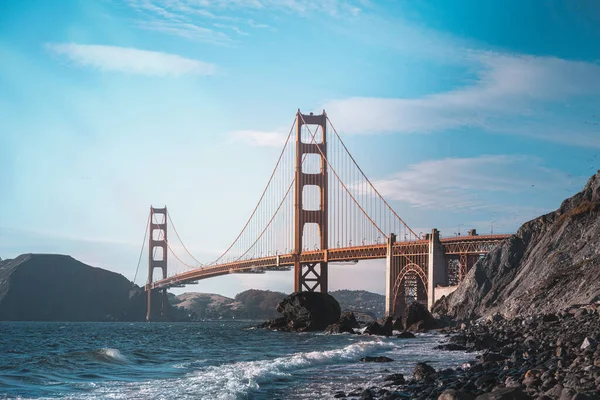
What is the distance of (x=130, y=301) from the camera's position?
172625mm

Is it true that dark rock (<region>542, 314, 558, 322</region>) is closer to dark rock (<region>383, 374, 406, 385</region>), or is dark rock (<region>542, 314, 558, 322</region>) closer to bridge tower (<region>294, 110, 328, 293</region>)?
dark rock (<region>383, 374, 406, 385</region>)

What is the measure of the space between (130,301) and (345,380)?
155 metres

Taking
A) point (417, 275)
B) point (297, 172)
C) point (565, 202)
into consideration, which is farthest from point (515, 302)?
point (297, 172)

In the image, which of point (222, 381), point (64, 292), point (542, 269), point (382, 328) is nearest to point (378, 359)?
point (222, 381)

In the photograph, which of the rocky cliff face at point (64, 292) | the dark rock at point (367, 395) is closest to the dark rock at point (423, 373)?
the dark rock at point (367, 395)

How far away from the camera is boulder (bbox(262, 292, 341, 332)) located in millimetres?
65312

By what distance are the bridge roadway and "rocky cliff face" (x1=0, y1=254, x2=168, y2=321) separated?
7312 cm

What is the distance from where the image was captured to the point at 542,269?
170 feet

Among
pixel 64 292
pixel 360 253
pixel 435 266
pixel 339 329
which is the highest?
pixel 360 253

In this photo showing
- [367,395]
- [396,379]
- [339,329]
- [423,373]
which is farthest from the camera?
[339,329]

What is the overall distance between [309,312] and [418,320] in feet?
40.7

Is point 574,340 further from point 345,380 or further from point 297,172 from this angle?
point 297,172

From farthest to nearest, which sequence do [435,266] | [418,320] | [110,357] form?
1. [435,266]
2. [418,320]
3. [110,357]

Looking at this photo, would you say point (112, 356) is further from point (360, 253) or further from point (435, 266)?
point (360, 253)
